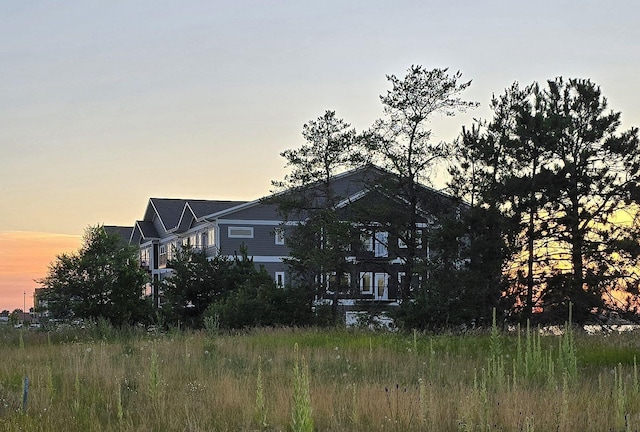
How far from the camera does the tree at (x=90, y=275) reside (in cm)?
3800

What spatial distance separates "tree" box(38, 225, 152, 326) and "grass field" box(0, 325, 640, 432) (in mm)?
21262

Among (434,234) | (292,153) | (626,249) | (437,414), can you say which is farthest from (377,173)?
(437,414)

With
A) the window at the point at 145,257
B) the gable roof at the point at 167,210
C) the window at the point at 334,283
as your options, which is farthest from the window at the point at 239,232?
the window at the point at 145,257

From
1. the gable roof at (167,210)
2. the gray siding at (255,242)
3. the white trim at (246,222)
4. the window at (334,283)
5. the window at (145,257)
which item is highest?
the gable roof at (167,210)

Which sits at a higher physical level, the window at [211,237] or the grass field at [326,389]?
the window at [211,237]

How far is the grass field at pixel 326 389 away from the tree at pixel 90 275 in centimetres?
2126

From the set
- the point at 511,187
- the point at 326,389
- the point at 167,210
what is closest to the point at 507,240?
the point at 511,187

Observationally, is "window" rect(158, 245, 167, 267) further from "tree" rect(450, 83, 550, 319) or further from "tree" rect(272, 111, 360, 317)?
"tree" rect(450, 83, 550, 319)

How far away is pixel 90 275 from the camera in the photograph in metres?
41.8

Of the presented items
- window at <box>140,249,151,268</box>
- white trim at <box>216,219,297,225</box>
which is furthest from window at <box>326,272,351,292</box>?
window at <box>140,249,151,268</box>

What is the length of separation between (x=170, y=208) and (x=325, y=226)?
3543 cm

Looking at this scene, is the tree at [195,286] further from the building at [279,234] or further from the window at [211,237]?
the window at [211,237]

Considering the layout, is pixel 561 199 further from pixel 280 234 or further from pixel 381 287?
pixel 381 287

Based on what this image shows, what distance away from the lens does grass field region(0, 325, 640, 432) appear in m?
7.86
